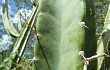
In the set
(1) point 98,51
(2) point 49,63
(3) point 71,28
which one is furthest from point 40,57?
(1) point 98,51

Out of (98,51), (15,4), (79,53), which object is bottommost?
(15,4)

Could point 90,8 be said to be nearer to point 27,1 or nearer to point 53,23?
point 53,23

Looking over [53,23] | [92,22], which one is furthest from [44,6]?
[92,22]

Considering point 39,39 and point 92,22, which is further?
point 92,22

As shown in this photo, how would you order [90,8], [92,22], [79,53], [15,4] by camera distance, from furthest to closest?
1. [15,4]
2. [92,22]
3. [90,8]
4. [79,53]

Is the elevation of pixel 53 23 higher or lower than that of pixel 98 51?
higher

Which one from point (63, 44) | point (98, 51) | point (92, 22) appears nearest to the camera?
point (63, 44)
